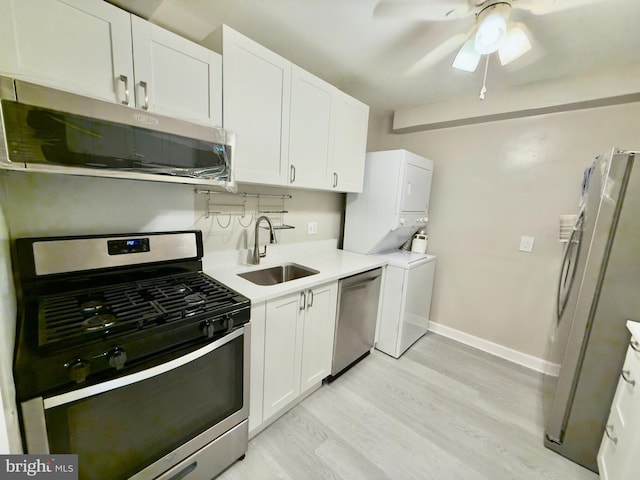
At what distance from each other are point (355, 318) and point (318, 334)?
421 mm

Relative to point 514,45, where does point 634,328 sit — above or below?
below

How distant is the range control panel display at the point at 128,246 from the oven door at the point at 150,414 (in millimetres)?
637

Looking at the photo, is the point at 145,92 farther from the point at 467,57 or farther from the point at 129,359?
the point at 467,57

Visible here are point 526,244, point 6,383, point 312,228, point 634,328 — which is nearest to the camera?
point 6,383

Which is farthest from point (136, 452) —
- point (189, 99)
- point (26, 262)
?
point (189, 99)

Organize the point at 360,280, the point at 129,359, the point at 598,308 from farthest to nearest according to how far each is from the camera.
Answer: the point at 360,280 < the point at 598,308 < the point at 129,359

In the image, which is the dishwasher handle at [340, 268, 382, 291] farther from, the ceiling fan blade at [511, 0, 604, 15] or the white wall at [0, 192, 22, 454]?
the ceiling fan blade at [511, 0, 604, 15]

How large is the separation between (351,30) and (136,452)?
2312 millimetres

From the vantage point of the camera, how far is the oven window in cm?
83

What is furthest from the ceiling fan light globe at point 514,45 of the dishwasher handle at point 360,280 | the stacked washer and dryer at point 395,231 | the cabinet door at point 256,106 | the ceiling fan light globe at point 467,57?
the dishwasher handle at point 360,280

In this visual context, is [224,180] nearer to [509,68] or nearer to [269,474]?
[269,474]

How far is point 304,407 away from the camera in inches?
69.0

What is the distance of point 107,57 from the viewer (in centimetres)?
102

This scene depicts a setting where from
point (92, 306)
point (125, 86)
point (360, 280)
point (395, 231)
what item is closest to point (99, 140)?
point (125, 86)
